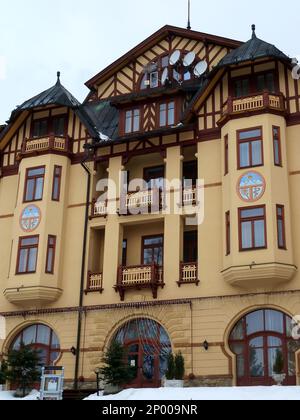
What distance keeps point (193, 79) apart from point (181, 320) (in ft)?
41.6

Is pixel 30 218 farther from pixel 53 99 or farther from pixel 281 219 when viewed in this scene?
pixel 281 219

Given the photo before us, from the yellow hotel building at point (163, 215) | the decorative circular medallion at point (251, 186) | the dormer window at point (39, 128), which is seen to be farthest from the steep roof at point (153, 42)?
the decorative circular medallion at point (251, 186)

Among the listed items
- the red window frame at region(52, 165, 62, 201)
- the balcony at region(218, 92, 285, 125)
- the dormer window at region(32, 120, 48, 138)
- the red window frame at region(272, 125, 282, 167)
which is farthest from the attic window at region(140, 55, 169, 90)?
the red window frame at region(272, 125, 282, 167)

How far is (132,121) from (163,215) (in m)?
5.65

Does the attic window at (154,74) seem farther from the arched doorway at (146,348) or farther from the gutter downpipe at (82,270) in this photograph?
the arched doorway at (146,348)

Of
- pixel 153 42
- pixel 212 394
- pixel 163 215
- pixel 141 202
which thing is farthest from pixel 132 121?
pixel 212 394

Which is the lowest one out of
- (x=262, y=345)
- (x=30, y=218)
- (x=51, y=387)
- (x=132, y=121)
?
(x=51, y=387)

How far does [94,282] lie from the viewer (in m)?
29.4

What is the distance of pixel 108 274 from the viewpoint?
2911 centimetres

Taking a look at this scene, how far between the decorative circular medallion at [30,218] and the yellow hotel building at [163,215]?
2.5 inches

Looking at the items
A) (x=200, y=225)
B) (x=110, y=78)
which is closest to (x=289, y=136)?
(x=200, y=225)

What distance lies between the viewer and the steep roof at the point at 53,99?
32.4m
